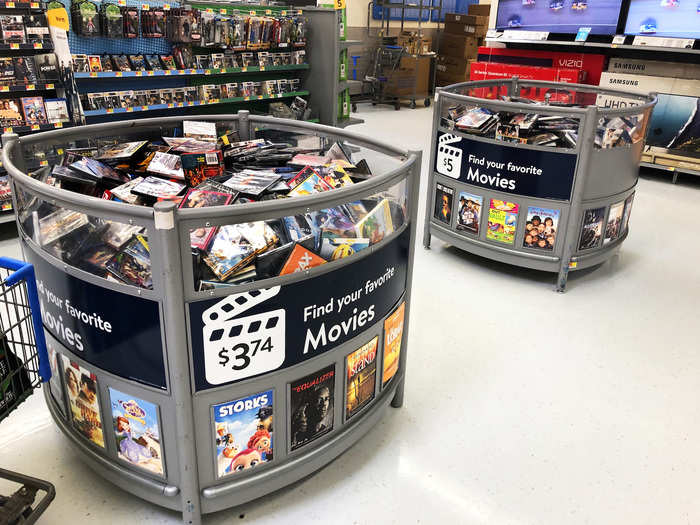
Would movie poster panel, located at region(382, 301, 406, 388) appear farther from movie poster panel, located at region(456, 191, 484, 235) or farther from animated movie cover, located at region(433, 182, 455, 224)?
animated movie cover, located at region(433, 182, 455, 224)

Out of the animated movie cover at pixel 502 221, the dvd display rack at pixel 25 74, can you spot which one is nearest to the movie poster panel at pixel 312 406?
the animated movie cover at pixel 502 221

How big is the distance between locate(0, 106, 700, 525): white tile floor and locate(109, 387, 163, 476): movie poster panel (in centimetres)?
28

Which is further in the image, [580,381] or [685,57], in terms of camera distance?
[685,57]

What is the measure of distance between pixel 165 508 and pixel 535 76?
721cm

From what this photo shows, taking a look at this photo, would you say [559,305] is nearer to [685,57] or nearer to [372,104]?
[685,57]

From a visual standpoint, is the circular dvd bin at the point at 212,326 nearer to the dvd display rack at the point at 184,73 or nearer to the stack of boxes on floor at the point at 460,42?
the dvd display rack at the point at 184,73

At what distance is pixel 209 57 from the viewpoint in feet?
20.3

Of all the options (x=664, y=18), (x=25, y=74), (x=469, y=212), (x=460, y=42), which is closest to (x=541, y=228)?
(x=469, y=212)

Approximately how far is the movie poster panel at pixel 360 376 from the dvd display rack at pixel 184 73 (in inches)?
164

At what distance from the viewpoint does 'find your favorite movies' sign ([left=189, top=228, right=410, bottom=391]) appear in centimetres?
175

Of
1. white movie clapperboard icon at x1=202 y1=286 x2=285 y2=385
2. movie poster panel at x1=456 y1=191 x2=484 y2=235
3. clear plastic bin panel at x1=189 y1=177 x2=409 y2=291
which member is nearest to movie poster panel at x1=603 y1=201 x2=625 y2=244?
movie poster panel at x1=456 y1=191 x2=484 y2=235

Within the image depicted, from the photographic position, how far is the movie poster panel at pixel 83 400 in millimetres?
1989

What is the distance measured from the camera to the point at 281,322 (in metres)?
1.85

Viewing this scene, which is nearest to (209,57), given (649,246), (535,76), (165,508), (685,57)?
(535,76)
